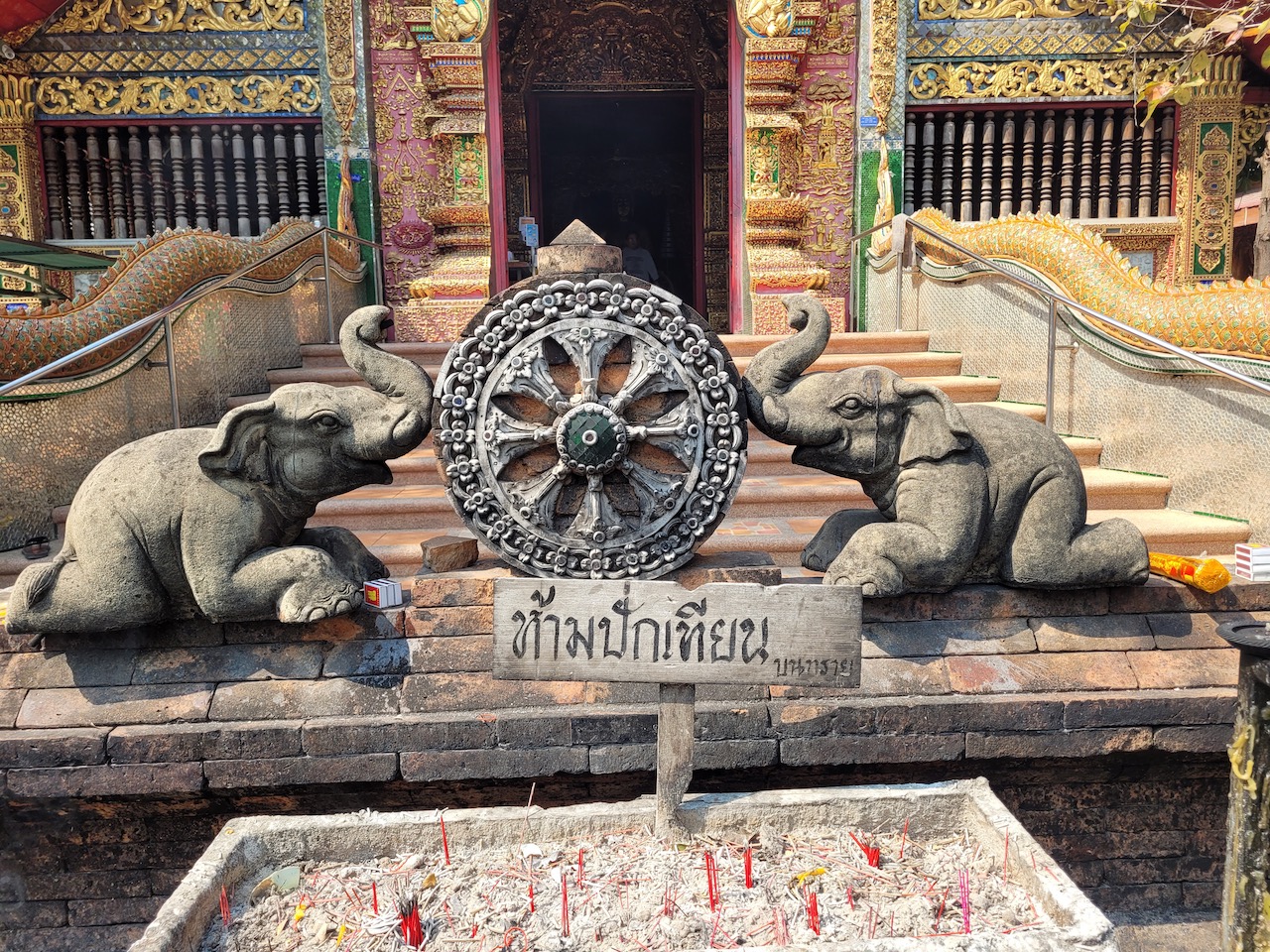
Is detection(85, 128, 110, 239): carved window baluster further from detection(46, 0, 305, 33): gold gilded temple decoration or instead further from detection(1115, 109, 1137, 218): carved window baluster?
detection(1115, 109, 1137, 218): carved window baluster

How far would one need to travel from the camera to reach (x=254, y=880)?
261cm

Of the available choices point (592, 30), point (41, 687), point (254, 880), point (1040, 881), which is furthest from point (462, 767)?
point (592, 30)

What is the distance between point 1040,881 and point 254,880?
2099 mm

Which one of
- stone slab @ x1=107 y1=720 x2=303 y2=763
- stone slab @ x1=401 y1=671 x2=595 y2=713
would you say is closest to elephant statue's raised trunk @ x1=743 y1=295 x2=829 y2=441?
stone slab @ x1=401 y1=671 x2=595 y2=713

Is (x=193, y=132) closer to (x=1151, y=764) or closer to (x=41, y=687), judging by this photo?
(x=41, y=687)

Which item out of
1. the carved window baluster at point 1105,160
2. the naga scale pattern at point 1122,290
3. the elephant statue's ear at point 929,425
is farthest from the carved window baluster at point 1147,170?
the elephant statue's ear at point 929,425

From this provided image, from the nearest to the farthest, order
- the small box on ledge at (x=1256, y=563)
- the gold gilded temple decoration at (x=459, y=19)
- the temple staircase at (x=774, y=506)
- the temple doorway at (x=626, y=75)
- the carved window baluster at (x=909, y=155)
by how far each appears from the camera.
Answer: the small box on ledge at (x=1256, y=563) → the temple staircase at (x=774, y=506) → the gold gilded temple decoration at (x=459, y=19) → the carved window baluster at (x=909, y=155) → the temple doorway at (x=626, y=75)

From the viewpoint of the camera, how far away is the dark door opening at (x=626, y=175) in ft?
40.1

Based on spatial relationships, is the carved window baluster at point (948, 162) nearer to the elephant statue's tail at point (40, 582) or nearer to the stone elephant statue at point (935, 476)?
the stone elephant statue at point (935, 476)

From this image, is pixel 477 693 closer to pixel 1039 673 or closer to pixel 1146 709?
pixel 1039 673

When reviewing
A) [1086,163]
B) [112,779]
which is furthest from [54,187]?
[1086,163]

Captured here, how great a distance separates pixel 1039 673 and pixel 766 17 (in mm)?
6073

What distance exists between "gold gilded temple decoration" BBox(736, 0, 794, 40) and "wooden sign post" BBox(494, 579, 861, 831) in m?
6.32

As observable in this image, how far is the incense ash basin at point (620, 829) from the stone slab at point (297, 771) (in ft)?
1.25
